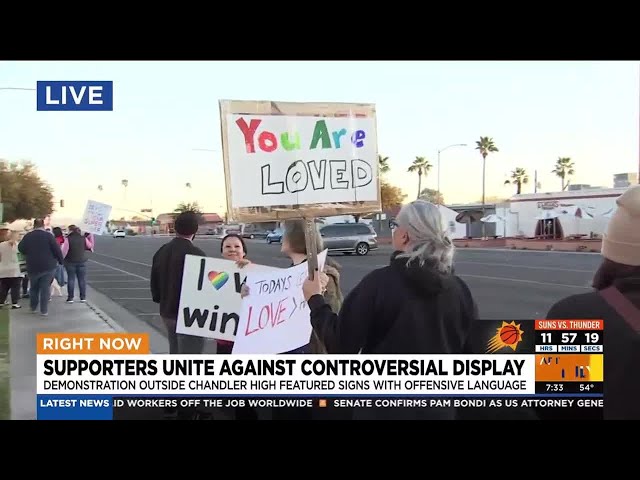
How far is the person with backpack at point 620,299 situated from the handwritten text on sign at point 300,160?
1.39 metres

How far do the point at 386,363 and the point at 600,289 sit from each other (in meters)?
1.14

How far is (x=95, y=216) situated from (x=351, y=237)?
2.94 meters

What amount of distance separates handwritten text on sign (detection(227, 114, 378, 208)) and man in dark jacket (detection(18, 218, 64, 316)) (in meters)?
1.97

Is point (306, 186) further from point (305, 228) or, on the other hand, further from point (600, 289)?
point (600, 289)

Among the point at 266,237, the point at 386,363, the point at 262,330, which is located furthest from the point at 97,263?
the point at 386,363

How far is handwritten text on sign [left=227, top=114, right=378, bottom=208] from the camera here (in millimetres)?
3291

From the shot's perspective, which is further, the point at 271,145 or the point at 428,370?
the point at 271,145

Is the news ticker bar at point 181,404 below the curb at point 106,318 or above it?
below

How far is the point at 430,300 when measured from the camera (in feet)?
8.59

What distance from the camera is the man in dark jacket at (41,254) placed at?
475 centimetres

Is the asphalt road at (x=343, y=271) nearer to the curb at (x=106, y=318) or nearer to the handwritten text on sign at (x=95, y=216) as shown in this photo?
the curb at (x=106, y=318)

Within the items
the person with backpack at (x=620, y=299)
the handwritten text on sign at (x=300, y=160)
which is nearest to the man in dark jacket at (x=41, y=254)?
the handwritten text on sign at (x=300, y=160)

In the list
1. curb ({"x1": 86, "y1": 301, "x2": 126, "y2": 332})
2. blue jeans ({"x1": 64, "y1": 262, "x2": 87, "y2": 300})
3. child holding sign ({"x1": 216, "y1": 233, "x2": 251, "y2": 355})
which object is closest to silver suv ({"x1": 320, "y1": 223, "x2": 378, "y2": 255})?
child holding sign ({"x1": 216, "y1": 233, "x2": 251, "y2": 355})
